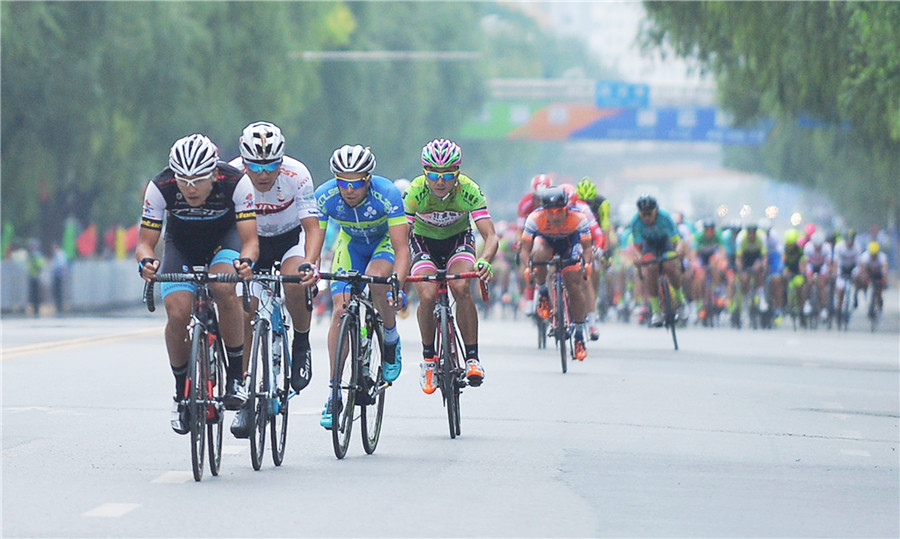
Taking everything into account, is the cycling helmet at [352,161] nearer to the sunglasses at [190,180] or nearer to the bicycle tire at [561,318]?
the sunglasses at [190,180]

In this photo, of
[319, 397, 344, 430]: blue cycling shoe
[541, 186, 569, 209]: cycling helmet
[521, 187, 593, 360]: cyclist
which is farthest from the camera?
[521, 187, 593, 360]: cyclist

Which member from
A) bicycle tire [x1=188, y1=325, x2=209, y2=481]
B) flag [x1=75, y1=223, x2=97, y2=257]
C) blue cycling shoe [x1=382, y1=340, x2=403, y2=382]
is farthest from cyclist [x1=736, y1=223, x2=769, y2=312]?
bicycle tire [x1=188, y1=325, x2=209, y2=481]

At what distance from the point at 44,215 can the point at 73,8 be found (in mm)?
8232

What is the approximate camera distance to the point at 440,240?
1338cm

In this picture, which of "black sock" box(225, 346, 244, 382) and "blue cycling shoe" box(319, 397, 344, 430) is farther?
"blue cycling shoe" box(319, 397, 344, 430)

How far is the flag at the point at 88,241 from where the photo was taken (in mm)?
45250

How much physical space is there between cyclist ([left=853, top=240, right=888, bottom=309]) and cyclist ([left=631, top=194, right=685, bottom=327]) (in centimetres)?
1361

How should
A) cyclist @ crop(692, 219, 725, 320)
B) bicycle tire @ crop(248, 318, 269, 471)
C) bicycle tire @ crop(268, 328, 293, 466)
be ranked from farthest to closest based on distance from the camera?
1. cyclist @ crop(692, 219, 725, 320)
2. bicycle tire @ crop(268, 328, 293, 466)
3. bicycle tire @ crop(248, 318, 269, 471)

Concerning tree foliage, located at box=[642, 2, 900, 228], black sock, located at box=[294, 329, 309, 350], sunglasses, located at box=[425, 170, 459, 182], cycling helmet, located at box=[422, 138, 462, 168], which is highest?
tree foliage, located at box=[642, 2, 900, 228]

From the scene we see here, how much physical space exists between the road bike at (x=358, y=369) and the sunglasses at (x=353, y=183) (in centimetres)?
60

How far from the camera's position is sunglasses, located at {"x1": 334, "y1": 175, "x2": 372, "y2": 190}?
38.4ft

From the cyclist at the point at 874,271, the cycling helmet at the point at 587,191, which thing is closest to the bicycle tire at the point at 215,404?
the cycling helmet at the point at 587,191

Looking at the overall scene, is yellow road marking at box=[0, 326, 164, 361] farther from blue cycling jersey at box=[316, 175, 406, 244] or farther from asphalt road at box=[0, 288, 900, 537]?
blue cycling jersey at box=[316, 175, 406, 244]

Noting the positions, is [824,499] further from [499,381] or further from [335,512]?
[499,381]
